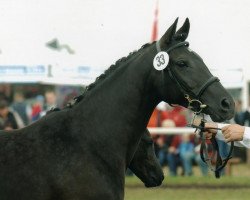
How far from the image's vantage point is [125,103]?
6566 mm

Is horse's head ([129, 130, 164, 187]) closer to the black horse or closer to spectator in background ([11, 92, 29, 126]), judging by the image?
the black horse

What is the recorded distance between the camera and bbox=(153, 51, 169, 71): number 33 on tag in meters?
6.44

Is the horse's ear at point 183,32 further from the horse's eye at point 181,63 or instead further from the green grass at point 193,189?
the green grass at point 193,189

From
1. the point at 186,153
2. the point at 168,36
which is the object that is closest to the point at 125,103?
the point at 168,36

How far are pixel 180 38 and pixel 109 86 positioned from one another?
689 millimetres

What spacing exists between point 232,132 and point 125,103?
100 cm

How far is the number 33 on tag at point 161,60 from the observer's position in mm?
6438

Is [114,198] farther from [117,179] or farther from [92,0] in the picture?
[92,0]

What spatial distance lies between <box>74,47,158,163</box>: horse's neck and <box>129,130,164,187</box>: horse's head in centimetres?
34

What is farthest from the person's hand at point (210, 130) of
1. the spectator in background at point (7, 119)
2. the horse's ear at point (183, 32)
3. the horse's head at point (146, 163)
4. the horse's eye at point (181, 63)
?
the spectator in background at point (7, 119)

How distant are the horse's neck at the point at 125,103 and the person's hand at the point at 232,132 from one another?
0.72 m

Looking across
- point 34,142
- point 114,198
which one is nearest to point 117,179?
point 114,198

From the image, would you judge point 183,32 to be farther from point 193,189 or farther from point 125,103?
point 193,189

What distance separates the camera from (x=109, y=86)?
6.62 m
